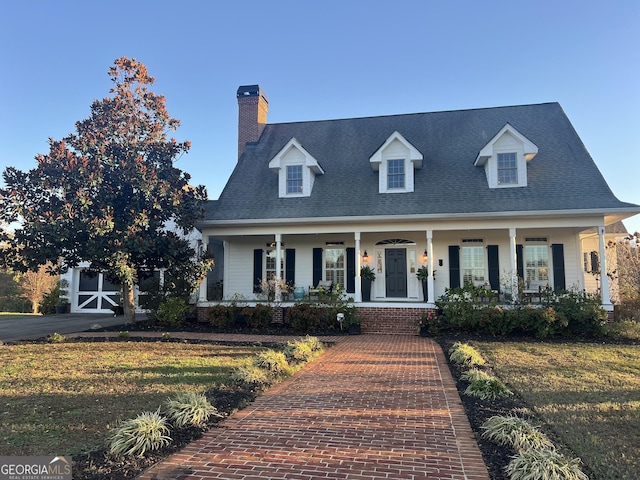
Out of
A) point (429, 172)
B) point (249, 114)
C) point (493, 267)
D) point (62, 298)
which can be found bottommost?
point (62, 298)

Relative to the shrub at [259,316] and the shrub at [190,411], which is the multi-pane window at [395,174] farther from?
the shrub at [190,411]

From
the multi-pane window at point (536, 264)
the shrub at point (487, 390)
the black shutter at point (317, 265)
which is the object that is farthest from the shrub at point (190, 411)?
the multi-pane window at point (536, 264)

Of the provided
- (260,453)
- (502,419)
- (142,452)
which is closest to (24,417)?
(142,452)

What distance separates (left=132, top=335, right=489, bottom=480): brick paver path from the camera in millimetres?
3502

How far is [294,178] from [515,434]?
1285cm

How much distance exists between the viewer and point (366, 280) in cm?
1512

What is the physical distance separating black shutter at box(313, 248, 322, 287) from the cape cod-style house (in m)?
0.04

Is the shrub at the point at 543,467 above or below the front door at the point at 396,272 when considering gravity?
below

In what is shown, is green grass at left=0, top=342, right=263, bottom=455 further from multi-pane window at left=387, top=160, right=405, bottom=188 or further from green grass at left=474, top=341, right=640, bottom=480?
multi-pane window at left=387, top=160, right=405, bottom=188

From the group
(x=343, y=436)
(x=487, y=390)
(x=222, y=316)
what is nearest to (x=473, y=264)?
(x=222, y=316)

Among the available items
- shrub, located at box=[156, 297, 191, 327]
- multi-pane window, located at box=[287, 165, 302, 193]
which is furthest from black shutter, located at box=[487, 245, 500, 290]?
shrub, located at box=[156, 297, 191, 327]

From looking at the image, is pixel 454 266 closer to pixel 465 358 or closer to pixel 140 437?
pixel 465 358

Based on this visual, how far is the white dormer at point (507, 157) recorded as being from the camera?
46.2ft

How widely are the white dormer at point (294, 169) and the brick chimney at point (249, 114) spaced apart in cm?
359
